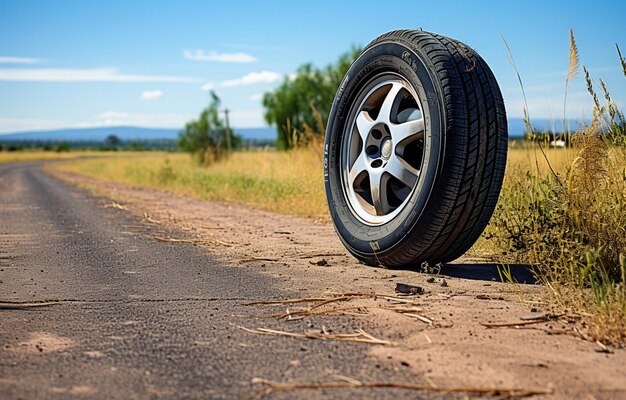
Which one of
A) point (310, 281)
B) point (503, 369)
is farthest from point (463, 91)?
point (503, 369)

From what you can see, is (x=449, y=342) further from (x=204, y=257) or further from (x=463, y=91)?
(x=204, y=257)

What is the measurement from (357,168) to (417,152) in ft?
1.88

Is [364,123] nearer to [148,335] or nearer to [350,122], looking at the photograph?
[350,122]

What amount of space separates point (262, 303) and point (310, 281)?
30.9 inches

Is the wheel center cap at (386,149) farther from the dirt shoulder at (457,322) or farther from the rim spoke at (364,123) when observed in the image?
the dirt shoulder at (457,322)

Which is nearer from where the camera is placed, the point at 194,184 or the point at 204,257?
the point at 204,257

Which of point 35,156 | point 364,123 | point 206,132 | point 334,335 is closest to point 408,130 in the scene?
point 364,123

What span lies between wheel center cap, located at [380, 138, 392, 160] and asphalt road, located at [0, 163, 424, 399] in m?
1.30

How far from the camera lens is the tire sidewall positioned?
5035 millimetres

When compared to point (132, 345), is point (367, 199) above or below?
above

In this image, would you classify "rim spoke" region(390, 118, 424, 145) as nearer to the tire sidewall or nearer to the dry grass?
the tire sidewall

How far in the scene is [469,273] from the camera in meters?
5.37

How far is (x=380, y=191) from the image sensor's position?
18.5 feet

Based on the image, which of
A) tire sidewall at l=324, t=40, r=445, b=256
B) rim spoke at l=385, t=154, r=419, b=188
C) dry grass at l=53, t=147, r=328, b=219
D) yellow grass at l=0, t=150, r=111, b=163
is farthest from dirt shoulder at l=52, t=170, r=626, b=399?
yellow grass at l=0, t=150, r=111, b=163
